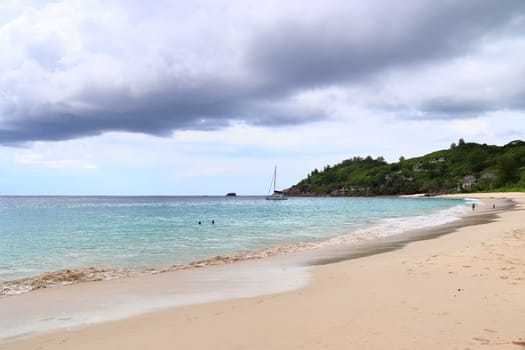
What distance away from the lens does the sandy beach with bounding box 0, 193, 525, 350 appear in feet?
19.5

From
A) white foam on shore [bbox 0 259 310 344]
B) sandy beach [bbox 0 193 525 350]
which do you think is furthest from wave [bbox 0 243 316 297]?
sandy beach [bbox 0 193 525 350]

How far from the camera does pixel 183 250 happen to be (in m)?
20.8

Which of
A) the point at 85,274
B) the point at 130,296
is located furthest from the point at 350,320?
the point at 85,274

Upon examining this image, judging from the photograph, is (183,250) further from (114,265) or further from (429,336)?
(429,336)

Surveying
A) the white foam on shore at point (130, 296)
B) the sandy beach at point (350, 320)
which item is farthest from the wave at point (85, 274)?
the sandy beach at point (350, 320)

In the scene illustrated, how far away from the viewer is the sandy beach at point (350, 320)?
5.95 m

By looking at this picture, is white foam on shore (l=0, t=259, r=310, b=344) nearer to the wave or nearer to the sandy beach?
the sandy beach

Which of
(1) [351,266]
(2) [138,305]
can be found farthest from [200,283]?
(1) [351,266]

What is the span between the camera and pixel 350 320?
6.95 metres

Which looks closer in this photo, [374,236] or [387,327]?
[387,327]

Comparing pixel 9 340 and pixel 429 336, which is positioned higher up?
pixel 429 336

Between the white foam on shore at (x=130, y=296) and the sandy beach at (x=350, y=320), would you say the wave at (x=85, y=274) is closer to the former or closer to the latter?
the white foam on shore at (x=130, y=296)

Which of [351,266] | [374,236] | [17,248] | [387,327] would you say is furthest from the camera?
[374,236]

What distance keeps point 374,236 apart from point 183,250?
42.4 ft
